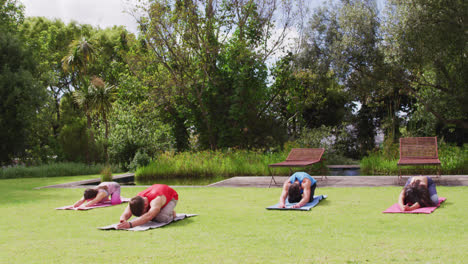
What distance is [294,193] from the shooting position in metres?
6.86

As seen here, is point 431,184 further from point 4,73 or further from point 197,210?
point 4,73

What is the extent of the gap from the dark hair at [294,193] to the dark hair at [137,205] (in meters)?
2.43

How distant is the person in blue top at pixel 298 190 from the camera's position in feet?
22.2

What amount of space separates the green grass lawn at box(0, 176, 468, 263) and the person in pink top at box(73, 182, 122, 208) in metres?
0.31

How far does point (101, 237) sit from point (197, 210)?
2.16m

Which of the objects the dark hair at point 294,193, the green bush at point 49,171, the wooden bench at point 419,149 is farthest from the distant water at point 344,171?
the green bush at point 49,171

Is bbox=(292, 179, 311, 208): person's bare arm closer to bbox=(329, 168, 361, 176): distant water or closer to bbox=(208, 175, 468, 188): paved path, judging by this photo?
bbox=(208, 175, 468, 188): paved path

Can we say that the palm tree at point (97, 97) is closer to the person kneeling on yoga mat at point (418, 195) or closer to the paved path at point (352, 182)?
the paved path at point (352, 182)

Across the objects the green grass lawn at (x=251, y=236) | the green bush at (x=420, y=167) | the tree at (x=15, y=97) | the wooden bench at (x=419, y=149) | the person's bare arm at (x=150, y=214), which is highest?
the tree at (x=15, y=97)

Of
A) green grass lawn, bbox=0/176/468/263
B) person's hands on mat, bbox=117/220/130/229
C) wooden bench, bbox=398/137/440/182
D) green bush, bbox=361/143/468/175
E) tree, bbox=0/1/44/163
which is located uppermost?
tree, bbox=0/1/44/163

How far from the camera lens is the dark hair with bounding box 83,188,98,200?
7.46m

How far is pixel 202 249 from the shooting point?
13.7 ft

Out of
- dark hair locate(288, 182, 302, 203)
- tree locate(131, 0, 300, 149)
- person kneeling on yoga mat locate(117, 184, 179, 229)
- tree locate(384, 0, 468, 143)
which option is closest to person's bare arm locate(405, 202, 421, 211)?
dark hair locate(288, 182, 302, 203)

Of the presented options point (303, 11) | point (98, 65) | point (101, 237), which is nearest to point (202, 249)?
point (101, 237)
